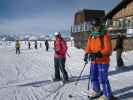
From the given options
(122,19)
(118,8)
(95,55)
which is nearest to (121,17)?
(122,19)

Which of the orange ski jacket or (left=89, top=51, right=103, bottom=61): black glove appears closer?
the orange ski jacket

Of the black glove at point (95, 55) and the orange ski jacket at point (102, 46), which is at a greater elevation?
the orange ski jacket at point (102, 46)

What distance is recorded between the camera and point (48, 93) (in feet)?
29.2

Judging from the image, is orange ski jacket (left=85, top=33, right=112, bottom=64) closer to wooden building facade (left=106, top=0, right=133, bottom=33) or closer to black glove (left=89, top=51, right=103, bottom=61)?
black glove (left=89, top=51, right=103, bottom=61)

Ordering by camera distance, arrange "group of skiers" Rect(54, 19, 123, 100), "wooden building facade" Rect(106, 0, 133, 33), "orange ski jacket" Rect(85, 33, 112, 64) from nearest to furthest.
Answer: "orange ski jacket" Rect(85, 33, 112, 64)
"group of skiers" Rect(54, 19, 123, 100)
"wooden building facade" Rect(106, 0, 133, 33)

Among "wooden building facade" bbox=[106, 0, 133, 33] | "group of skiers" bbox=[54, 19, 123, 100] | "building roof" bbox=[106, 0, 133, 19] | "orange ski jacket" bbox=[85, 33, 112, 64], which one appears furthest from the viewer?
"building roof" bbox=[106, 0, 133, 19]

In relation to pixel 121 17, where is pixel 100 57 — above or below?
below

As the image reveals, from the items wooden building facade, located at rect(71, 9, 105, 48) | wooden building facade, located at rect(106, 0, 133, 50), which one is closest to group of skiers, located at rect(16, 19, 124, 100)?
wooden building facade, located at rect(106, 0, 133, 50)

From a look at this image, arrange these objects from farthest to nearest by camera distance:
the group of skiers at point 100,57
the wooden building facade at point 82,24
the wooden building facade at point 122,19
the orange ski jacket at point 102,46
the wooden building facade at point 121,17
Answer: the wooden building facade at point 82,24
the wooden building facade at point 121,17
the wooden building facade at point 122,19
the group of skiers at point 100,57
the orange ski jacket at point 102,46

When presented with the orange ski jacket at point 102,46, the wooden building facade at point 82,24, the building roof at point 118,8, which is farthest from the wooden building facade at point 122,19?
the orange ski jacket at point 102,46

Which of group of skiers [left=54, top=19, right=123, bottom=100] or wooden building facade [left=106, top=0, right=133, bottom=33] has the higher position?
wooden building facade [left=106, top=0, right=133, bottom=33]

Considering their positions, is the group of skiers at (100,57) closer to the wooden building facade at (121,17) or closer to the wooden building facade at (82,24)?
the wooden building facade at (121,17)

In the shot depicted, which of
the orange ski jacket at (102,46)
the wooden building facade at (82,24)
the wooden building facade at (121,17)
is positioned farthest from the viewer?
the wooden building facade at (82,24)

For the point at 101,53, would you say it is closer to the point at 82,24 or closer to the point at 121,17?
the point at 121,17
